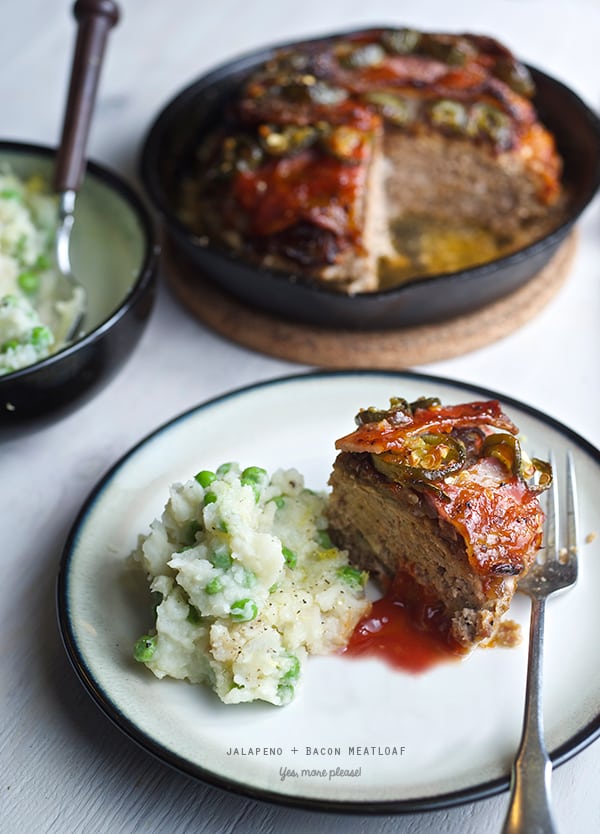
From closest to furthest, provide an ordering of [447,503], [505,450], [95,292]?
[447,503]
[505,450]
[95,292]

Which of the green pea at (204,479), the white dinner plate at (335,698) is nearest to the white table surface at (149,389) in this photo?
the white dinner plate at (335,698)

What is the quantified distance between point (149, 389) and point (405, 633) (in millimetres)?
1690

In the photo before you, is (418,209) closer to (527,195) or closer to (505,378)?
(527,195)

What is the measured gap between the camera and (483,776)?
2.28 m

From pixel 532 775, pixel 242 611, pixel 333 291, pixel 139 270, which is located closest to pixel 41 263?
pixel 139 270

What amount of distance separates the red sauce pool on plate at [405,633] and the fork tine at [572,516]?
1.51 feet

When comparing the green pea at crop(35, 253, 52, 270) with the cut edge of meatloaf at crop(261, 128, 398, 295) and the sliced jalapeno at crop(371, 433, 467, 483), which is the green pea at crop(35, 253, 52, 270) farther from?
Result: the sliced jalapeno at crop(371, 433, 467, 483)

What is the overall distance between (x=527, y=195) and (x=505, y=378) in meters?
1.08

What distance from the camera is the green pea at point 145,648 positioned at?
2.52 metres

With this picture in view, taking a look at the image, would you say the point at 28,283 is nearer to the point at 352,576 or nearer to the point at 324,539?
the point at 324,539

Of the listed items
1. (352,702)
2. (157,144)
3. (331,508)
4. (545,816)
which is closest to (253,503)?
(331,508)

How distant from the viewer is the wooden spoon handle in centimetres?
408

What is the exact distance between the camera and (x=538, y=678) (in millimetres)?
2434

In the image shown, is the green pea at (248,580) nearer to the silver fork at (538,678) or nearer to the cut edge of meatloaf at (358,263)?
the silver fork at (538,678)
